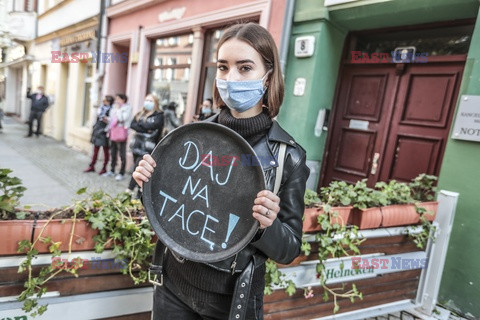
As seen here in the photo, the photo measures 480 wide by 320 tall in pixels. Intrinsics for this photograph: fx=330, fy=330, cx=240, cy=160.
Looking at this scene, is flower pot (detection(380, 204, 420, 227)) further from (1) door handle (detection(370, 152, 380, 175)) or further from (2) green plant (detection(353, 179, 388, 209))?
(1) door handle (detection(370, 152, 380, 175))

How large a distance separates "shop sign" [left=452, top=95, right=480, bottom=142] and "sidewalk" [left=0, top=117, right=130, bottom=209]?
4510mm

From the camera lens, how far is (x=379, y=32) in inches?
192

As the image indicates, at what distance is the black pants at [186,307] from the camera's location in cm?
132

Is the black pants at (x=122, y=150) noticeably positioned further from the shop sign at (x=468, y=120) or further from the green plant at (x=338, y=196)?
the shop sign at (x=468, y=120)

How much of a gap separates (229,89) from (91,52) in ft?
33.7

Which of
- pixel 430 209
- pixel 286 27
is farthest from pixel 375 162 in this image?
pixel 286 27

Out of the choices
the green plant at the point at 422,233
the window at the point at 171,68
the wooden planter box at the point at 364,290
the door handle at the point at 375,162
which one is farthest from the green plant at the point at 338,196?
the window at the point at 171,68

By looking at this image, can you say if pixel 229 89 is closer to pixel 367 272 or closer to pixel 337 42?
pixel 367 272

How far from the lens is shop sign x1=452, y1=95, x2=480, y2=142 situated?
3.29 m

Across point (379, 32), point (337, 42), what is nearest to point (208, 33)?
point (337, 42)

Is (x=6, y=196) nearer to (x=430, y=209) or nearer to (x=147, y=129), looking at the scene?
(x=430, y=209)

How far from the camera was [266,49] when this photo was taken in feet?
4.47

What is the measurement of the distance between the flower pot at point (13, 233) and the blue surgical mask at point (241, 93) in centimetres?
108

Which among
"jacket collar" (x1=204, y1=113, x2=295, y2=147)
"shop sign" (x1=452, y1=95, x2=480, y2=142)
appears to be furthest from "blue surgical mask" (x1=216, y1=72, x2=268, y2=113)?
"shop sign" (x1=452, y1=95, x2=480, y2=142)
